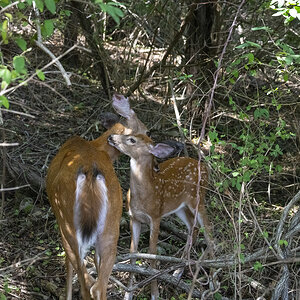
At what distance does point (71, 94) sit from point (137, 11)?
1.81m

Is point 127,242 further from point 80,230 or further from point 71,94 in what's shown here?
point 71,94

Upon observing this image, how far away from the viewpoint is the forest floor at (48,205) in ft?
18.0

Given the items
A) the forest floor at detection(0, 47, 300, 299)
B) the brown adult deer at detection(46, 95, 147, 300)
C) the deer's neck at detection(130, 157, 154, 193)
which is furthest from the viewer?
the deer's neck at detection(130, 157, 154, 193)

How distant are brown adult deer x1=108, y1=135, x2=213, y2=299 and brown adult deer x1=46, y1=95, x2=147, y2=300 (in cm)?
100

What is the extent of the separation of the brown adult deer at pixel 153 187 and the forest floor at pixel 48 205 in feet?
0.89

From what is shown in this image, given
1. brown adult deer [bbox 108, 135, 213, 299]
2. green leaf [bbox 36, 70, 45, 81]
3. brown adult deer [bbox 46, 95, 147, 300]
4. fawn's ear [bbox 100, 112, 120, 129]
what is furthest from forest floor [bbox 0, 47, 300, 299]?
green leaf [bbox 36, 70, 45, 81]

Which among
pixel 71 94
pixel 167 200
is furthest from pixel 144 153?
pixel 71 94

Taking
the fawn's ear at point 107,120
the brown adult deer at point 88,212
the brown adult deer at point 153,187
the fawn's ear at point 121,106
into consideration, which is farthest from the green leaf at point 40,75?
the fawn's ear at point 121,106

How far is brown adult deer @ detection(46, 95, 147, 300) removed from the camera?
14.8 ft

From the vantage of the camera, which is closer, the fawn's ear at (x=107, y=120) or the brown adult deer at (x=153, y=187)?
the brown adult deer at (x=153, y=187)

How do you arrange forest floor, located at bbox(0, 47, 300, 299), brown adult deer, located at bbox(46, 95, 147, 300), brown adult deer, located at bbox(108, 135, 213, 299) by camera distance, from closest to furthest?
brown adult deer, located at bbox(46, 95, 147, 300), forest floor, located at bbox(0, 47, 300, 299), brown adult deer, located at bbox(108, 135, 213, 299)

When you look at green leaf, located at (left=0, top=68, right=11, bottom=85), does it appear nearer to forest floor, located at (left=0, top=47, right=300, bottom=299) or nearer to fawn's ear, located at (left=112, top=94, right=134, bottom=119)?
forest floor, located at (left=0, top=47, right=300, bottom=299)

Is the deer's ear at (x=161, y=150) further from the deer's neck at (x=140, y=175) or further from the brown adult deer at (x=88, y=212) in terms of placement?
the brown adult deer at (x=88, y=212)

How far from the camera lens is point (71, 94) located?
882cm
